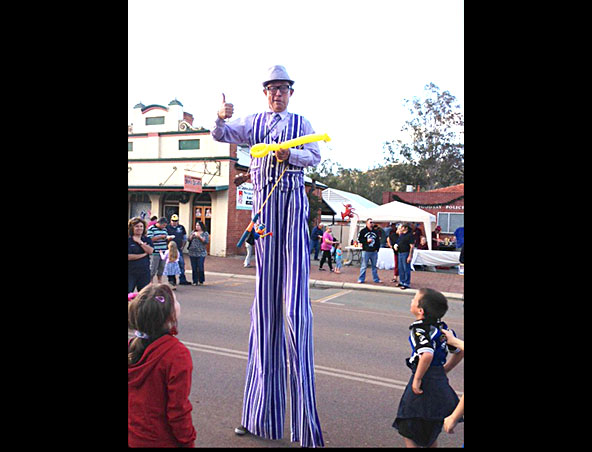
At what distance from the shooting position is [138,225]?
220 inches

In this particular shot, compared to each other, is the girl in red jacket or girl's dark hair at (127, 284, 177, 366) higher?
girl's dark hair at (127, 284, 177, 366)

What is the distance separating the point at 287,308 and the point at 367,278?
990 cm

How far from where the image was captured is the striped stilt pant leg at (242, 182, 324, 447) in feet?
7.11

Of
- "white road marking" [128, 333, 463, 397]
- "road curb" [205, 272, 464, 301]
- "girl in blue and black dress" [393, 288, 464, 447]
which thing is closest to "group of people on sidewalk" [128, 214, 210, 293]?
"white road marking" [128, 333, 463, 397]

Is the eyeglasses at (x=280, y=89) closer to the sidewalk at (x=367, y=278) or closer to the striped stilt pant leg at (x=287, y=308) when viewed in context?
the striped stilt pant leg at (x=287, y=308)

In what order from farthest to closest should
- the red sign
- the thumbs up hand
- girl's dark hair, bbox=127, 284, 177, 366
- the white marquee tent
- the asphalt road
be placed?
the red sign
the white marquee tent
the asphalt road
the thumbs up hand
girl's dark hair, bbox=127, 284, 177, 366

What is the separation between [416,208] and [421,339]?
1062 centimetres

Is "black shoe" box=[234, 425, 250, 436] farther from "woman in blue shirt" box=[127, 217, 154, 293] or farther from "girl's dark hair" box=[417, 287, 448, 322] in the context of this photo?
"woman in blue shirt" box=[127, 217, 154, 293]

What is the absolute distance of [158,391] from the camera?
1.81 m

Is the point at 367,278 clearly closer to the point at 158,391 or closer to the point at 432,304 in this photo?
the point at 432,304

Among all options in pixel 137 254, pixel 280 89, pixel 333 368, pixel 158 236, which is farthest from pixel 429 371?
pixel 158 236

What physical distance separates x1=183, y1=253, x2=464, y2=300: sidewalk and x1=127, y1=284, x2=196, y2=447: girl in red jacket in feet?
24.6
